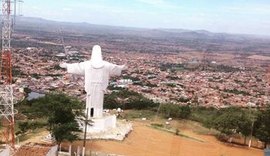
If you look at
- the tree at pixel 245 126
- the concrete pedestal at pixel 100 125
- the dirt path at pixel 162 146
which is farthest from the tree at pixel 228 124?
the concrete pedestal at pixel 100 125

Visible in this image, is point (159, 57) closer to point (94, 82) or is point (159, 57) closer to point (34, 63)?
point (34, 63)

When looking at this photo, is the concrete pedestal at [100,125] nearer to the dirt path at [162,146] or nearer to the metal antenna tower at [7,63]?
the dirt path at [162,146]

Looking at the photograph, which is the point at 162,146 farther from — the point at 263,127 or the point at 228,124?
the point at 263,127

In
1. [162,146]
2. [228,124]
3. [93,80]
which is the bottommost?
[162,146]

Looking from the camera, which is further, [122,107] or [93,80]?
[122,107]

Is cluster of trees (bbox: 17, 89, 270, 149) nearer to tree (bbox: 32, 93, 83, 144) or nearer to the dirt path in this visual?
tree (bbox: 32, 93, 83, 144)

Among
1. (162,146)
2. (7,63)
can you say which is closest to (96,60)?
(162,146)

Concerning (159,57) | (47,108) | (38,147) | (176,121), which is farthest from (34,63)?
(38,147)
